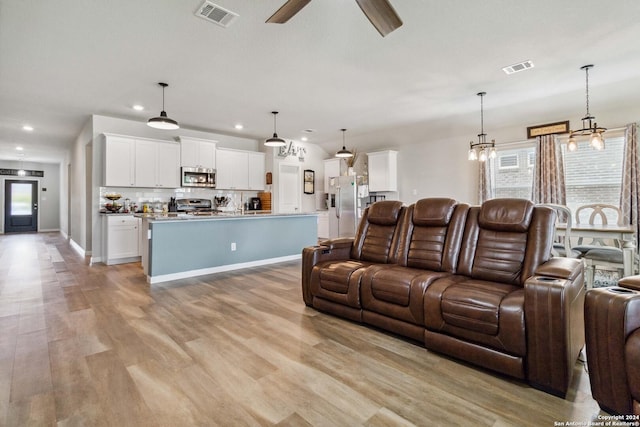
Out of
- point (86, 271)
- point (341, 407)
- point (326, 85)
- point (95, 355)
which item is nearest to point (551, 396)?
point (341, 407)

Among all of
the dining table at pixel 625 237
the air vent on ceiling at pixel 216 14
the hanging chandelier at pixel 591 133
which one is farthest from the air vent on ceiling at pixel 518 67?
the air vent on ceiling at pixel 216 14

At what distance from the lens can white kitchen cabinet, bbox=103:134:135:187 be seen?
5806mm

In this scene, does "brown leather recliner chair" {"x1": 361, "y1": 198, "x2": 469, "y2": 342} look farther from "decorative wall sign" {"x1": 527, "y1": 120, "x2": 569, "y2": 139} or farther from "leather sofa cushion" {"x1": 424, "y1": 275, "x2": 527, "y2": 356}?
"decorative wall sign" {"x1": 527, "y1": 120, "x2": 569, "y2": 139}

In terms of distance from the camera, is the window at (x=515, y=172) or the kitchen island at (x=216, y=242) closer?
the kitchen island at (x=216, y=242)

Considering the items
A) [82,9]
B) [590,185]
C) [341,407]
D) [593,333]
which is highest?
[82,9]

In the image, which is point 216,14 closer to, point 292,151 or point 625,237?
point 625,237

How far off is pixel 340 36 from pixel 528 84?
3162 mm

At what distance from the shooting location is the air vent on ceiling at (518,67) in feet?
12.6

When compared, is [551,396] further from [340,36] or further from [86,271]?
[86,271]

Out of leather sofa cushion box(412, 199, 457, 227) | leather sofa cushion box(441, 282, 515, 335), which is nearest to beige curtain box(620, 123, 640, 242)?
leather sofa cushion box(412, 199, 457, 227)

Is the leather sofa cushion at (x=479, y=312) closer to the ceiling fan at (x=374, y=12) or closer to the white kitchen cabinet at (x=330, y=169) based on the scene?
the ceiling fan at (x=374, y=12)

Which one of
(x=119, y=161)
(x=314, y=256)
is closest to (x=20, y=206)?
(x=119, y=161)

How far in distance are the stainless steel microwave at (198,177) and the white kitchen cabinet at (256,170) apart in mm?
1056

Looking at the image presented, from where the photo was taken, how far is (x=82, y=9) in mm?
2721
